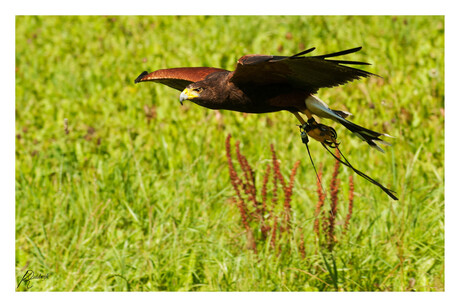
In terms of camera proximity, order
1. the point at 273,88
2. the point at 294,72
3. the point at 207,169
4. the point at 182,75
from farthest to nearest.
Answer: the point at 207,169
the point at 182,75
the point at 273,88
the point at 294,72

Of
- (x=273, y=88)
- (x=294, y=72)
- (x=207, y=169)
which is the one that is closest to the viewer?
(x=294, y=72)

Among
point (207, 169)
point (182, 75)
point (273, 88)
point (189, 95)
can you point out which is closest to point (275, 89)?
point (273, 88)

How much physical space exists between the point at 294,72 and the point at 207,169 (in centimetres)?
263

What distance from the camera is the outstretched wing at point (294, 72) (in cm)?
316

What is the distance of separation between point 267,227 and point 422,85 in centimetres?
283

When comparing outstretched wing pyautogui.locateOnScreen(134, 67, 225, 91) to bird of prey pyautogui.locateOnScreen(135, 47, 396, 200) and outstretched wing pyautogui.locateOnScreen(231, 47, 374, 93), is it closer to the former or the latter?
bird of prey pyautogui.locateOnScreen(135, 47, 396, 200)

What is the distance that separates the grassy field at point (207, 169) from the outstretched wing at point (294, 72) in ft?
3.82

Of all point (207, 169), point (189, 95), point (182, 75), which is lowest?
point (207, 169)

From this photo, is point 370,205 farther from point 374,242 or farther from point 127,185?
point 127,185

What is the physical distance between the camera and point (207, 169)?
5.91 m

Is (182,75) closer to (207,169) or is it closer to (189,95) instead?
(189,95)

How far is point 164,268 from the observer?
4.89m

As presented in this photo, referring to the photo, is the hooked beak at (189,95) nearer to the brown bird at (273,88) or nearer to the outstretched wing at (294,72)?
the brown bird at (273,88)

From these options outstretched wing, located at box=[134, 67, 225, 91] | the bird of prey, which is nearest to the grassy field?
outstretched wing, located at box=[134, 67, 225, 91]
